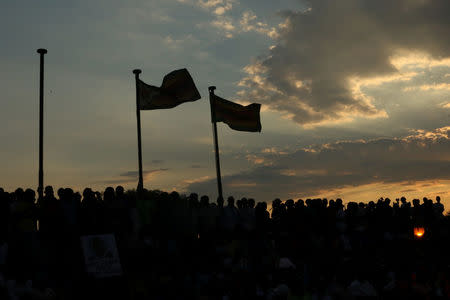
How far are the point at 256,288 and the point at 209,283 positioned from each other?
4.01 feet

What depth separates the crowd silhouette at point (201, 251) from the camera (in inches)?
512

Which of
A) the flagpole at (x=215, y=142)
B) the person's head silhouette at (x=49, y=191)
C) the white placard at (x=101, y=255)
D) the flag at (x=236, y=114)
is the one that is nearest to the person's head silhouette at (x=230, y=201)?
the white placard at (x=101, y=255)

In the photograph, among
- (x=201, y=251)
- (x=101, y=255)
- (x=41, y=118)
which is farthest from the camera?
(x=41, y=118)

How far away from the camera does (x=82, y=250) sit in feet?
43.1

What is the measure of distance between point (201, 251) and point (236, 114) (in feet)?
34.4

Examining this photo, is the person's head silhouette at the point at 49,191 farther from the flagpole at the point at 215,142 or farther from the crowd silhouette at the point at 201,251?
the flagpole at the point at 215,142

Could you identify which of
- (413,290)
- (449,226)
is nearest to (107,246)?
(413,290)

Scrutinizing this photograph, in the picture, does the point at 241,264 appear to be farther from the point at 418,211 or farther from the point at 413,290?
the point at 418,211

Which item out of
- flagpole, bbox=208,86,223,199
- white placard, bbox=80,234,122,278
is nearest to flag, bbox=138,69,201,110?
flagpole, bbox=208,86,223,199

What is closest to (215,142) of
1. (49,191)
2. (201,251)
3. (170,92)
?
(170,92)

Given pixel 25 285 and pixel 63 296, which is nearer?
pixel 25 285

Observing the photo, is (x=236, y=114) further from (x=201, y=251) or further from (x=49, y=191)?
(x=49, y=191)

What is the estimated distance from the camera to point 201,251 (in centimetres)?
1664

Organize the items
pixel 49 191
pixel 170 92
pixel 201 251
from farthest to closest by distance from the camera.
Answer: pixel 170 92
pixel 201 251
pixel 49 191
